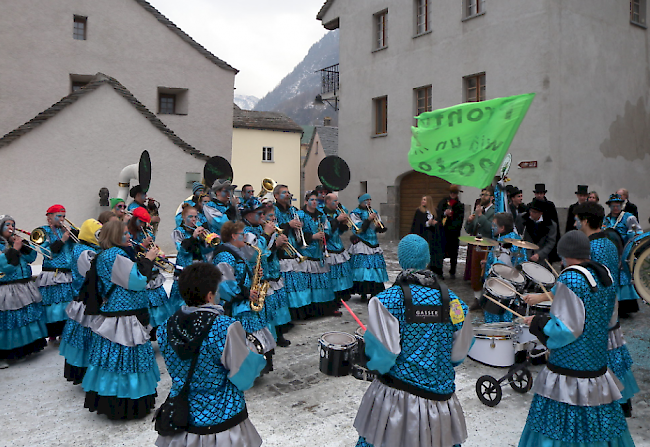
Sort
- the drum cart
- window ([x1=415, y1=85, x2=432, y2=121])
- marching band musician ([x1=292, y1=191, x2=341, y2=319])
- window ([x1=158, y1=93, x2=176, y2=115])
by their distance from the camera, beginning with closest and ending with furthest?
the drum cart, marching band musician ([x1=292, y1=191, x2=341, y2=319]), window ([x1=415, y1=85, x2=432, y2=121]), window ([x1=158, y1=93, x2=176, y2=115])

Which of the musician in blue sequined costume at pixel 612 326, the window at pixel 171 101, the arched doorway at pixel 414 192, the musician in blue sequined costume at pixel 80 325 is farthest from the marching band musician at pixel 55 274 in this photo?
the window at pixel 171 101

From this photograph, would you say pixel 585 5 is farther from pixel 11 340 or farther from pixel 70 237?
pixel 11 340

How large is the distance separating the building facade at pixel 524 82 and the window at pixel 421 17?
3cm

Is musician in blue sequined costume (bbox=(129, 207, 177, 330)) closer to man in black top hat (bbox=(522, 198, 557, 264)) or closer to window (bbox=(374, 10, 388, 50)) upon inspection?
man in black top hat (bbox=(522, 198, 557, 264))

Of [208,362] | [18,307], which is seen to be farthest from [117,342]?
[18,307]

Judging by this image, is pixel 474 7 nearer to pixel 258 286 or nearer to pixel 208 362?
pixel 258 286

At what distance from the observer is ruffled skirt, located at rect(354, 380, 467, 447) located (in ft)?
8.82

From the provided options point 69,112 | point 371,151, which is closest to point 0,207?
point 69,112

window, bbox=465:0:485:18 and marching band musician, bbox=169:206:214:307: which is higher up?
window, bbox=465:0:485:18

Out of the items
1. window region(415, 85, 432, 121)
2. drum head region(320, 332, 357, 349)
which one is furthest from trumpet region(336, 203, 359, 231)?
window region(415, 85, 432, 121)

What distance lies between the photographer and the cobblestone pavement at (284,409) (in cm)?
402

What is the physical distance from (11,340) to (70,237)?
55.3 inches

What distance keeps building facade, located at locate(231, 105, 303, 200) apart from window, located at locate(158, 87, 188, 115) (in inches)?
469

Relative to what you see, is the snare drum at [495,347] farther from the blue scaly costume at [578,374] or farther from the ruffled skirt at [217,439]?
the ruffled skirt at [217,439]
